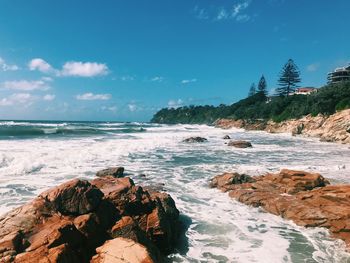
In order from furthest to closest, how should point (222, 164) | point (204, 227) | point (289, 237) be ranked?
point (222, 164) → point (204, 227) → point (289, 237)

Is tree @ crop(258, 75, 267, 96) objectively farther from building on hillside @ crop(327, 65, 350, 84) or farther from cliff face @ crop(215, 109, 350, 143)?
cliff face @ crop(215, 109, 350, 143)

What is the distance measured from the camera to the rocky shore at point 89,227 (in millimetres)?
5887

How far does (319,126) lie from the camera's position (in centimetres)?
4775

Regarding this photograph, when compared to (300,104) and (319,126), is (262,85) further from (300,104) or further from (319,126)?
(319,126)

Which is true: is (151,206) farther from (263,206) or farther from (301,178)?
(301,178)

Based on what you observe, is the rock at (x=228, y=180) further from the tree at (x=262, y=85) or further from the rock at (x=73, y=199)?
the tree at (x=262, y=85)

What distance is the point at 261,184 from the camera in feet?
43.7

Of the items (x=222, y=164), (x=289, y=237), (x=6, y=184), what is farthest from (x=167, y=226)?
(x=222, y=164)

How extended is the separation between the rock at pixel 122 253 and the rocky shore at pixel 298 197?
5934mm

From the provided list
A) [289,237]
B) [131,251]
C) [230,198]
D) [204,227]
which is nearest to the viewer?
[131,251]

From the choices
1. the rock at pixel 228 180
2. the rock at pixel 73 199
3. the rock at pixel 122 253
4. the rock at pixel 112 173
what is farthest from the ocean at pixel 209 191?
the rock at pixel 73 199

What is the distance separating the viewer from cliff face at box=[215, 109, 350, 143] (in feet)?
123

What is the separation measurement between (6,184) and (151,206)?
8.77 metres

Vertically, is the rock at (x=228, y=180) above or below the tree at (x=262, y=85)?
below
